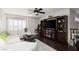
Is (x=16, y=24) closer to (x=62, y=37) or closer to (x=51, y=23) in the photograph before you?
(x=51, y=23)

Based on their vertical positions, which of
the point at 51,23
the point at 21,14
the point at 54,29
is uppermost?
the point at 21,14

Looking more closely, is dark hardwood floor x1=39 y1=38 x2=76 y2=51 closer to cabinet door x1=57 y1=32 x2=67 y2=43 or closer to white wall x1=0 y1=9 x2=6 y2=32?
cabinet door x1=57 y1=32 x2=67 y2=43

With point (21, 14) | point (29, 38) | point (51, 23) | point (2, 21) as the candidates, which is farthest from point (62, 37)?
point (2, 21)

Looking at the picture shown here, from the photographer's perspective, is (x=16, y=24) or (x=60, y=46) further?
(x=16, y=24)

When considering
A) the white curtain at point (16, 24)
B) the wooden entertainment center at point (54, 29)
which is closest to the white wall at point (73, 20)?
the wooden entertainment center at point (54, 29)

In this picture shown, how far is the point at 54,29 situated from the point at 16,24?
0.70 meters

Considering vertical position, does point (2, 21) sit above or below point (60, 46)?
above

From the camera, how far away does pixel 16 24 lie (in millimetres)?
1917

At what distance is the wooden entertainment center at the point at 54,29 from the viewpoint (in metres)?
1.80

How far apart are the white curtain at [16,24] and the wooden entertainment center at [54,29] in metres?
0.30

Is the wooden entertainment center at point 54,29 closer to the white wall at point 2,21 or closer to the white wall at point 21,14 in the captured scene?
the white wall at point 21,14

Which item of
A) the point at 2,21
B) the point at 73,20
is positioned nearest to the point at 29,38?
the point at 2,21

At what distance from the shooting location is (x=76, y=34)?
1830 millimetres
